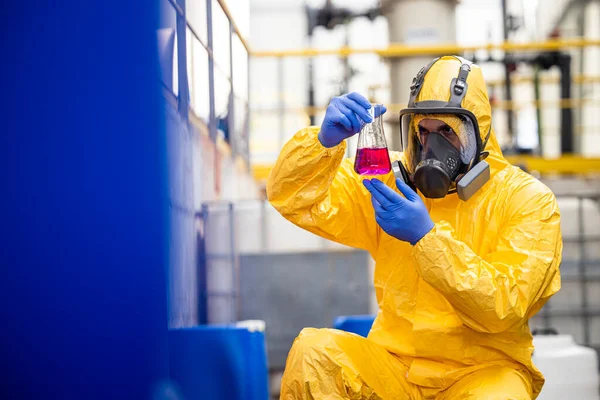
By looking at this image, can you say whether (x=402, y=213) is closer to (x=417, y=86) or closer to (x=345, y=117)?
(x=345, y=117)

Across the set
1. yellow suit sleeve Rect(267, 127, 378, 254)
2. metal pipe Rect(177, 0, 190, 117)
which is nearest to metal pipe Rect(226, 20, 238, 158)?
yellow suit sleeve Rect(267, 127, 378, 254)

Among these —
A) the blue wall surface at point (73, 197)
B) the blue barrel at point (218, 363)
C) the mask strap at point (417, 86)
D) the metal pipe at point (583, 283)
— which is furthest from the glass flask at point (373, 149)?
the metal pipe at point (583, 283)

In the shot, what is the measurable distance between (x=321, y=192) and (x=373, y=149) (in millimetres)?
214

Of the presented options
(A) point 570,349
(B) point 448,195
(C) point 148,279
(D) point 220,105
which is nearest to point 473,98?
(B) point 448,195

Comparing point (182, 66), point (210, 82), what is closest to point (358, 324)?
point (210, 82)

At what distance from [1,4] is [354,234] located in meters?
1.31

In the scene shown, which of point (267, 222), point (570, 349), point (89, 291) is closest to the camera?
point (89, 291)

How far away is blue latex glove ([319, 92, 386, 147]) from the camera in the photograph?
2127mm

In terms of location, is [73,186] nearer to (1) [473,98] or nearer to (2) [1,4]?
(2) [1,4]

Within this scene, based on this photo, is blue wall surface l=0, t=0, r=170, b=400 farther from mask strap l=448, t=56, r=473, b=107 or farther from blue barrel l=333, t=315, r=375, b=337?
blue barrel l=333, t=315, r=375, b=337

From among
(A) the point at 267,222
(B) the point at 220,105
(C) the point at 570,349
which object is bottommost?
(C) the point at 570,349

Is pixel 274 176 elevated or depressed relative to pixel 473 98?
depressed

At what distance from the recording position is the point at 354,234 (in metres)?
2.46

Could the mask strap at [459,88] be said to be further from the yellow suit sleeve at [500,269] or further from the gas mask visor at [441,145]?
the yellow suit sleeve at [500,269]
